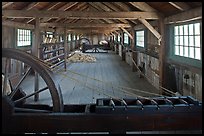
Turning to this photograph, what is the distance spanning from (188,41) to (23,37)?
6040 millimetres

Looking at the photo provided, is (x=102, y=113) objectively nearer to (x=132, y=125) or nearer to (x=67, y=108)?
(x=132, y=125)

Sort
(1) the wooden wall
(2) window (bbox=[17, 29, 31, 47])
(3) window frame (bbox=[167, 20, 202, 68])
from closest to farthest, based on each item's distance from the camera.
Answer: (3) window frame (bbox=[167, 20, 202, 68])
(1) the wooden wall
(2) window (bbox=[17, 29, 31, 47])

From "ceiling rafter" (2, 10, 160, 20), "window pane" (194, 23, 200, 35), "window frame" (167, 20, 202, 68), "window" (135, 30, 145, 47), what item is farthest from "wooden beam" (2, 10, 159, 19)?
"window" (135, 30, 145, 47)

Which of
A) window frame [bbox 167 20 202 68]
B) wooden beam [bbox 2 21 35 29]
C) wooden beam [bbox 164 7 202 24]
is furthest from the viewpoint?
wooden beam [bbox 2 21 35 29]

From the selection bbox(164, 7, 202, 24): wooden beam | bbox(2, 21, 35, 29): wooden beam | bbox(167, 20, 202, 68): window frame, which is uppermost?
bbox(2, 21, 35, 29): wooden beam

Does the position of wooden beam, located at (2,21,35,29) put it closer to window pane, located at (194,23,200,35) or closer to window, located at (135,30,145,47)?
window, located at (135,30,145,47)

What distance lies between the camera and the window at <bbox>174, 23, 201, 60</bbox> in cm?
450

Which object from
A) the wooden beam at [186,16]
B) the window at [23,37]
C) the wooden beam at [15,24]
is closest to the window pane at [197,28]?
the wooden beam at [186,16]

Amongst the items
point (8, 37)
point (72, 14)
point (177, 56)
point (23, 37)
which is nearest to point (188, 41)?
point (177, 56)

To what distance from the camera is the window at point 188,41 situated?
4500mm

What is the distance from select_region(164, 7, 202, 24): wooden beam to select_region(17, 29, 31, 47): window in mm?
5080

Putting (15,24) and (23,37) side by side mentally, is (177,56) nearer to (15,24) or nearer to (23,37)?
(15,24)

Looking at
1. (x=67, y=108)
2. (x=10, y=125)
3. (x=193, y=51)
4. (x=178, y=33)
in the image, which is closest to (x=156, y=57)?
(x=178, y=33)

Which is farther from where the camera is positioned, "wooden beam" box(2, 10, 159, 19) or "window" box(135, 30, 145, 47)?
"window" box(135, 30, 145, 47)
